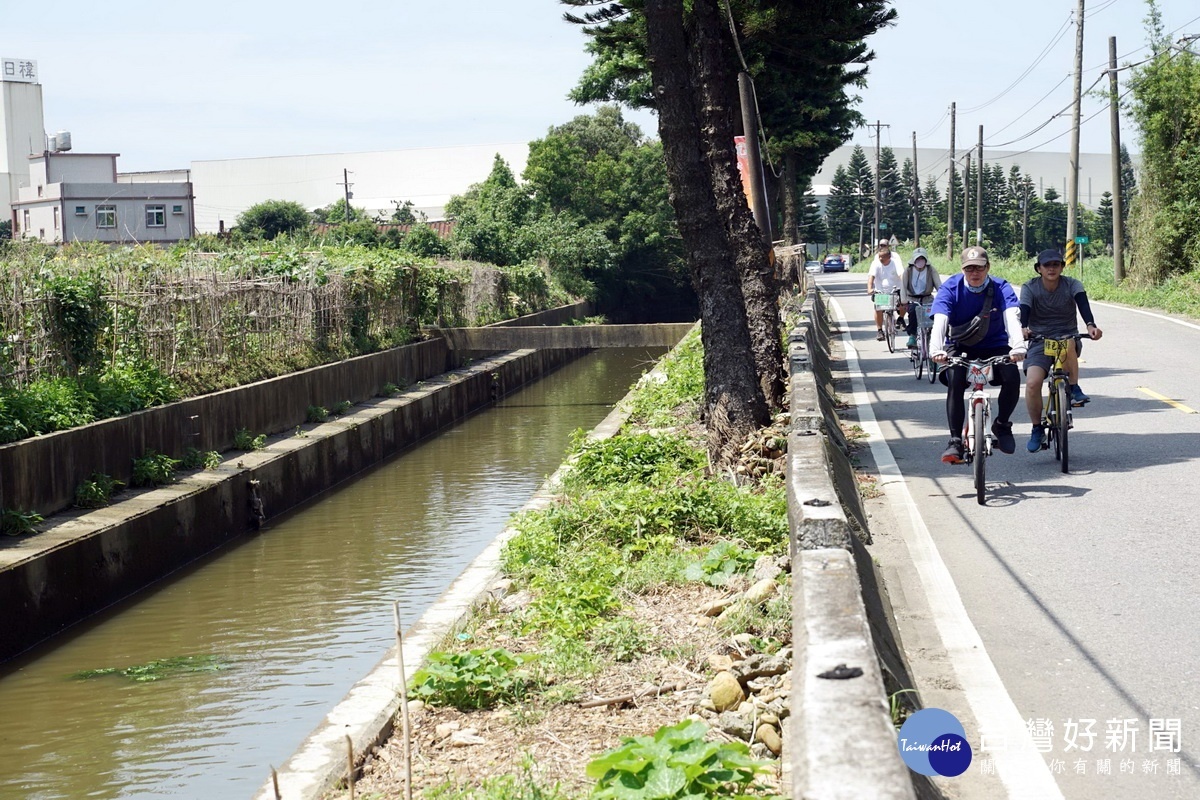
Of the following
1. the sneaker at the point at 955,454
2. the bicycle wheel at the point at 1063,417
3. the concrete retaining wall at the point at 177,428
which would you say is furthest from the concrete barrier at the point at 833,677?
the concrete retaining wall at the point at 177,428

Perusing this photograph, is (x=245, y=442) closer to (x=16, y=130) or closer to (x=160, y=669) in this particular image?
(x=160, y=669)

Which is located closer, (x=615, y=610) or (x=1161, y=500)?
(x=615, y=610)

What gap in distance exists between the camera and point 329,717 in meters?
6.15

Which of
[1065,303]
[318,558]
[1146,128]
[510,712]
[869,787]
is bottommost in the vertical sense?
[318,558]

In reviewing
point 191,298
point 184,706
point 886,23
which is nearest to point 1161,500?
point 184,706

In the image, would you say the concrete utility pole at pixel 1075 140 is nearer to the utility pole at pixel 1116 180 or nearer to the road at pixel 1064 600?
the utility pole at pixel 1116 180

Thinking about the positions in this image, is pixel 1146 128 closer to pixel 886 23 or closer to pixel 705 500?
pixel 886 23

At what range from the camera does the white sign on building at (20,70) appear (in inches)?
4006

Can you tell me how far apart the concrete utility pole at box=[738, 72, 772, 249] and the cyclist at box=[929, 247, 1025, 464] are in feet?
31.9

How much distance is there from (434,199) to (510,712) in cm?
8954

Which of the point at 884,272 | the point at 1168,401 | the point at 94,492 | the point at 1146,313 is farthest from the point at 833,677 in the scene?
the point at 1146,313

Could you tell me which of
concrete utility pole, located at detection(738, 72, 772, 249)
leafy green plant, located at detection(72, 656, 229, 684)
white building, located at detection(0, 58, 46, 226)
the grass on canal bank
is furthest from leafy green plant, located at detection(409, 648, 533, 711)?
white building, located at detection(0, 58, 46, 226)

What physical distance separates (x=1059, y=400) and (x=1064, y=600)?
3.86 metres

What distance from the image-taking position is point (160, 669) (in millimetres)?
9797
